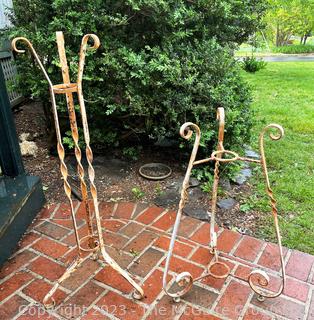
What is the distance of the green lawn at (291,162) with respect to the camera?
2.43 meters

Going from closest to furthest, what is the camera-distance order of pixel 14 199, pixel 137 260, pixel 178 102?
pixel 137 260 → pixel 14 199 → pixel 178 102

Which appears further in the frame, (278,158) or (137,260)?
(278,158)

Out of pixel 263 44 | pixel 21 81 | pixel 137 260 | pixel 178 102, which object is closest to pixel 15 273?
pixel 137 260

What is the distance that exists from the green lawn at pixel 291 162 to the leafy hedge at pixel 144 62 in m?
0.54

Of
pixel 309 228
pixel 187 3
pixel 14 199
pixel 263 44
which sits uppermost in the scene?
pixel 187 3

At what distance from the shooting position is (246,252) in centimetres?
218

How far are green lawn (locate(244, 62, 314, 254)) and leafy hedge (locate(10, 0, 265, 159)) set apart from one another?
0.54 meters

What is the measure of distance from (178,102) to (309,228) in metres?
1.38

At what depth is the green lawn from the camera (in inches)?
95.7

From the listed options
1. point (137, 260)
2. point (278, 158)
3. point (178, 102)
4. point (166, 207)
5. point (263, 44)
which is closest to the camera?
point (137, 260)

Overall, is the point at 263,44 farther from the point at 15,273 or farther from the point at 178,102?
the point at 15,273

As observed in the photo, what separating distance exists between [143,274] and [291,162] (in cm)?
210

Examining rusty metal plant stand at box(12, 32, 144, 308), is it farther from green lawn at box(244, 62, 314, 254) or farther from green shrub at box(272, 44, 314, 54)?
green shrub at box(272, 44, 314, 54)

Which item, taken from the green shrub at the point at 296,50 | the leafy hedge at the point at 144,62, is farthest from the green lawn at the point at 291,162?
the green shrub at the point at 296,50
